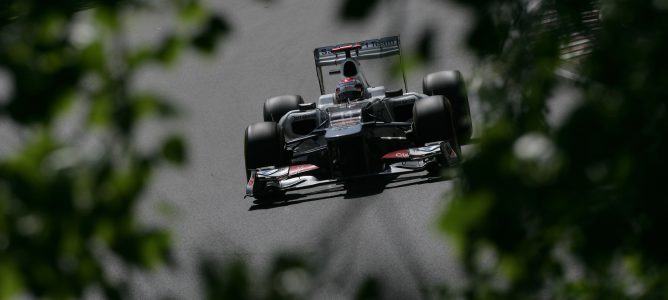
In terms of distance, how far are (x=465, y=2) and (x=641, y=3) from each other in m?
0.43

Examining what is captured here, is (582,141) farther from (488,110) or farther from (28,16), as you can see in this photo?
(28,16)

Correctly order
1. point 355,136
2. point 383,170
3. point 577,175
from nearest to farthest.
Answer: point 577,175, point 355,136, point 383,170

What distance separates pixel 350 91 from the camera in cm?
1303

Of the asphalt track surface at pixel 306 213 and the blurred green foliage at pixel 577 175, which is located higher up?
the blurred green foliage at pixel 577 175

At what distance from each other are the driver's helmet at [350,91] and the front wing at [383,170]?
3.52 feet

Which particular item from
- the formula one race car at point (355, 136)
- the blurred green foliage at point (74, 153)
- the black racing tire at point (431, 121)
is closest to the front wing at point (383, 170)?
the formula one race car at point (355, 136)

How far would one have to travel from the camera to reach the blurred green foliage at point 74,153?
207cm

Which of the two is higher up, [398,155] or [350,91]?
[350,91]

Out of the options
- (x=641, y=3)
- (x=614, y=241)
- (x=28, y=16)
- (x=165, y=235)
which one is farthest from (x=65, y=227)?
(x=641, y=3)

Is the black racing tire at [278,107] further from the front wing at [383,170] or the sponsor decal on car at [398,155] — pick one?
the sponsor decal on car at [398,155]

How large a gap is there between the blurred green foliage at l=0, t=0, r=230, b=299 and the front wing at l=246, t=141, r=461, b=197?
9469mm

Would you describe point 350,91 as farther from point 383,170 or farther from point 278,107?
point 278,107

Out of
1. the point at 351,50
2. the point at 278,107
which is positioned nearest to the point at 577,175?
the point at 351,50

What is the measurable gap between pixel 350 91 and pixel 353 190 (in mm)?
1405
